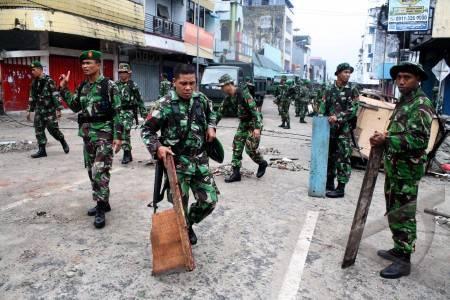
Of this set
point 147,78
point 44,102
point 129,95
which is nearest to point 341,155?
point 129,95

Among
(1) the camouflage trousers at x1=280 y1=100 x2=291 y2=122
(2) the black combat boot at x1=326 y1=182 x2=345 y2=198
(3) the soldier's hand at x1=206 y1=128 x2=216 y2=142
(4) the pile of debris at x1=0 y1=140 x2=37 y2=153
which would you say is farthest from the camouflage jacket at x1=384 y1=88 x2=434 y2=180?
(1) the camouflage trousers at x1=280 y1=100 x2=291 y2=122

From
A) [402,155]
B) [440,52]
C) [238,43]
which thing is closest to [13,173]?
[402,155]

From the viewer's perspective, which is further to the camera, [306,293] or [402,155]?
[402,155]

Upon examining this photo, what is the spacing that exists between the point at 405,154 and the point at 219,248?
1846 mm

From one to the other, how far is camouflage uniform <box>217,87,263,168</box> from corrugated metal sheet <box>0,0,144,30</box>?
426 inches

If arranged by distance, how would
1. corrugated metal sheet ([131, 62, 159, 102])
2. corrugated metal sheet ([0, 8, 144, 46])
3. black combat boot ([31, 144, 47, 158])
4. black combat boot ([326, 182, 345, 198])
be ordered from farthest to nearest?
corrugated metal sheet ([131, 62, 159, 102])
corrugated metal sheet ([0, 8, 144, 46])
black combat boot ([31, 144, 47, 158])
black combat boot ([326, 182, 345, 198])

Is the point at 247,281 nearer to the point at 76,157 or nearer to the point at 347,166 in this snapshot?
the point at 347,166

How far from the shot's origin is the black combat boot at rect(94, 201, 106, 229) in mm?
4305

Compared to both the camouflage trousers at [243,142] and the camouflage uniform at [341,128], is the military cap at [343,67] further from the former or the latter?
the camouflage trousers at [243,142]

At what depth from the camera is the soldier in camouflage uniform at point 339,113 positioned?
18.4ft

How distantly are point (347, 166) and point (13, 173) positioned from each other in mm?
5234

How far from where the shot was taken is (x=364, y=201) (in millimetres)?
3373

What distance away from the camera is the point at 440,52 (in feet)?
66.7

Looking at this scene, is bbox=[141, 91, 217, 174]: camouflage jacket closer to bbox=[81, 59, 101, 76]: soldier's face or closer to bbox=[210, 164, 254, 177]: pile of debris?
bbox=[81, 59, 101, 76]: soldier's face
